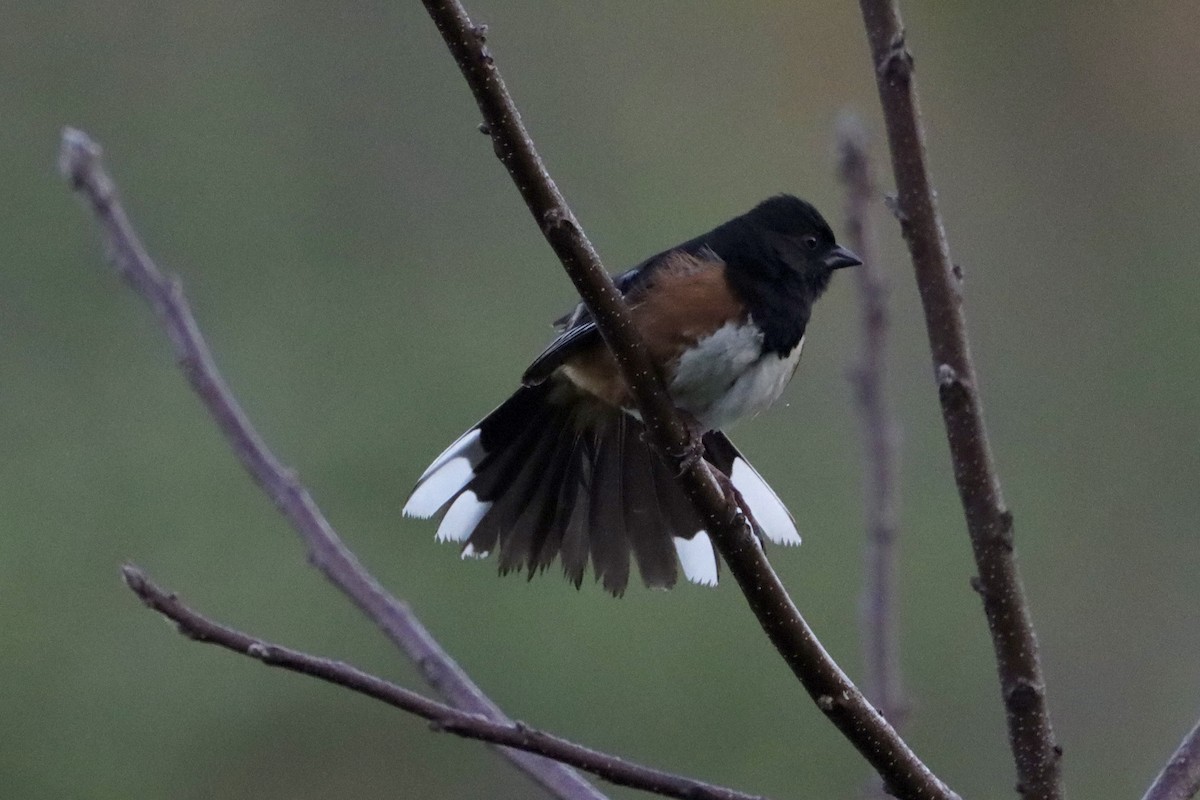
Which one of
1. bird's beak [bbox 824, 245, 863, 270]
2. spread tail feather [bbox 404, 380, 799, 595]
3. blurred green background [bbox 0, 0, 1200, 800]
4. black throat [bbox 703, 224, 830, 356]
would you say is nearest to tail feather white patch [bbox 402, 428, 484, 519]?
spread tail feather [bbox 404, 380, 799, 595]

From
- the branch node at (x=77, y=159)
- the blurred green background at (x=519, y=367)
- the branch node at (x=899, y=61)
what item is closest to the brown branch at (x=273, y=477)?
the branch node at (x=77, y=159)

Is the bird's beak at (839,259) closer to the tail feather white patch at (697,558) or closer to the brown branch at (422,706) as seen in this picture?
the tail feather white patch at (697,558)

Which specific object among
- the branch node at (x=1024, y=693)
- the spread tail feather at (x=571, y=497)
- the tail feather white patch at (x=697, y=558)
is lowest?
the branch node at (x=1024, y=693)

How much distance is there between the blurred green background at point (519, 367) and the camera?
4.87 meters

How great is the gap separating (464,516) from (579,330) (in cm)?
39

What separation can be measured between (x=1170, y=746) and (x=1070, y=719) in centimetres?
30

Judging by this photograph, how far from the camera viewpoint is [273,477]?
174 centimetres

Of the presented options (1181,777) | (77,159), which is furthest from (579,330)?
(1181,777)

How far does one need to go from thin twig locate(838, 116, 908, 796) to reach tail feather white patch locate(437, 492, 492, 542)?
2.18 feet

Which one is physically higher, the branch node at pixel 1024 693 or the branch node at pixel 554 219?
the branch node at pixel 554 219

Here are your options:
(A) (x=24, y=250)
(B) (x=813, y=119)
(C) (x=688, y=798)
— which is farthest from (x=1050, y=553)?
(C) (x=688, y=798)

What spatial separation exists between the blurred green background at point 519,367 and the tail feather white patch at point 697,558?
2.32m

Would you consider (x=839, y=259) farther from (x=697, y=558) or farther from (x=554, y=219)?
(x=554, y=219)

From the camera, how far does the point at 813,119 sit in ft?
21.2
